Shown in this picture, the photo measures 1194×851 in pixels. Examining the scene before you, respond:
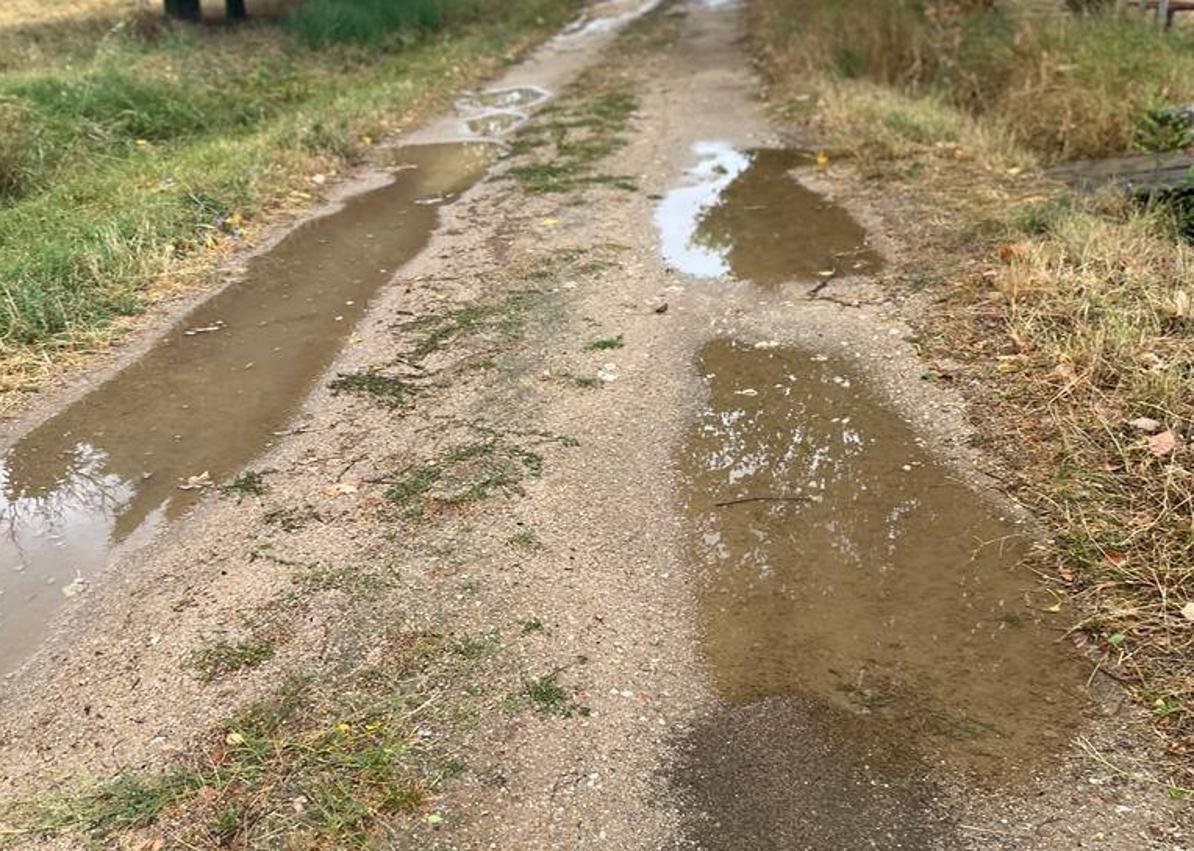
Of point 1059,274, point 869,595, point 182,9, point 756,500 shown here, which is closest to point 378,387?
point 756,500

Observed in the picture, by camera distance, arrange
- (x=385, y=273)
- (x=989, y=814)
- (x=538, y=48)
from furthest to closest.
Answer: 1. (x=538, y=48)
2. (x=385, y=273)
3. (x=989, y=814)

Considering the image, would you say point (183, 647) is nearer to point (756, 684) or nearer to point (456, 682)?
point (456, 682)

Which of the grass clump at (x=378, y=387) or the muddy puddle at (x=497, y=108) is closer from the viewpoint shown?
the grass clump at (x=378, y=387)

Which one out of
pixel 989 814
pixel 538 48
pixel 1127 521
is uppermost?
pixel 538 48

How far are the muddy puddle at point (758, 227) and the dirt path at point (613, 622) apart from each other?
2.17 feet

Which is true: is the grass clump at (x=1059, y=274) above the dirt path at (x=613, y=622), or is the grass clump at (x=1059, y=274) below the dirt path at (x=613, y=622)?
above

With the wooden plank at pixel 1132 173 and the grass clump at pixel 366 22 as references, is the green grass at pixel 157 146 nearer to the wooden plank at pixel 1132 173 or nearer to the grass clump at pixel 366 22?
the grass clump at pixel 366 22

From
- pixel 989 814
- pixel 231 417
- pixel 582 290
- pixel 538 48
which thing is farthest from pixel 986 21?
pixel 989 814

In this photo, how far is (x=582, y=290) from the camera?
6.31m

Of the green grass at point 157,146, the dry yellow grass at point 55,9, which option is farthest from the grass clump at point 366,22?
the dry yellow grass at point 55,9

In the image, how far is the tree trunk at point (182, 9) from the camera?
16891 mm

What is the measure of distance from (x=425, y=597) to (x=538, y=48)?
1564cm

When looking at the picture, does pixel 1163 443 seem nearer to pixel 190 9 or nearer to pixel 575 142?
pixel 575 142

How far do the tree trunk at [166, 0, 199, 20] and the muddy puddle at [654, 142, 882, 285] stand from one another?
40.8ft
